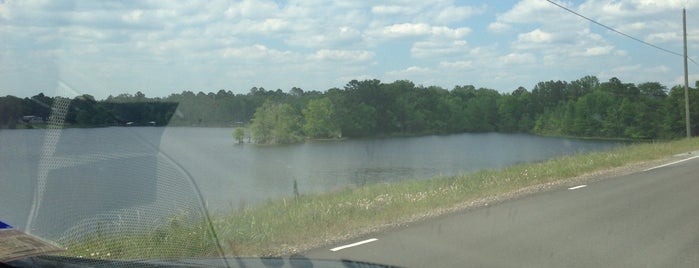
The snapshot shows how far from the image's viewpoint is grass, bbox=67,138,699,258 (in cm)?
762

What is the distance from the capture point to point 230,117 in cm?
2556

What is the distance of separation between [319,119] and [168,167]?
32402 mm

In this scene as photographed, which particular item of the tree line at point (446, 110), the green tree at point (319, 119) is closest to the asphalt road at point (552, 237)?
the tree line at point (446, 110)

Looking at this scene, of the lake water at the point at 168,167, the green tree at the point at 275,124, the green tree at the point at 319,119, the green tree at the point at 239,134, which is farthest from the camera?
the green tree at the point at 319,119

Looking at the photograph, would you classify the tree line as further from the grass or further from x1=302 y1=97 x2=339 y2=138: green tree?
the grass

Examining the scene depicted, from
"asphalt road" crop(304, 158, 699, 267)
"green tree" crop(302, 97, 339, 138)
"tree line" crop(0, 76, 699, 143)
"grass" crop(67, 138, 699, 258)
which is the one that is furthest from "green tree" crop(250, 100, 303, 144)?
"asphalt road" crop(304, 158, 699, 267)

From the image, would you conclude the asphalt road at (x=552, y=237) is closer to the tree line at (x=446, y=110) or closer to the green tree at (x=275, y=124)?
the tree line at (x=446, y=110)

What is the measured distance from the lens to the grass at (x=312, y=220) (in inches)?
300

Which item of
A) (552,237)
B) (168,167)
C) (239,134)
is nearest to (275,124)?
(239,134)

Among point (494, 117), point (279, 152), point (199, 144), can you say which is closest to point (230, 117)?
point (199, 144)

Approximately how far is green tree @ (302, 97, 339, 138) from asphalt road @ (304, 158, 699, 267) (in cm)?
2645

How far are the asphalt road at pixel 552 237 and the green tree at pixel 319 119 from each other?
2645 cm

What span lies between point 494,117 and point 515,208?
164ft

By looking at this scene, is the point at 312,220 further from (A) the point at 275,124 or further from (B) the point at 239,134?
(A) the point at 275,124
